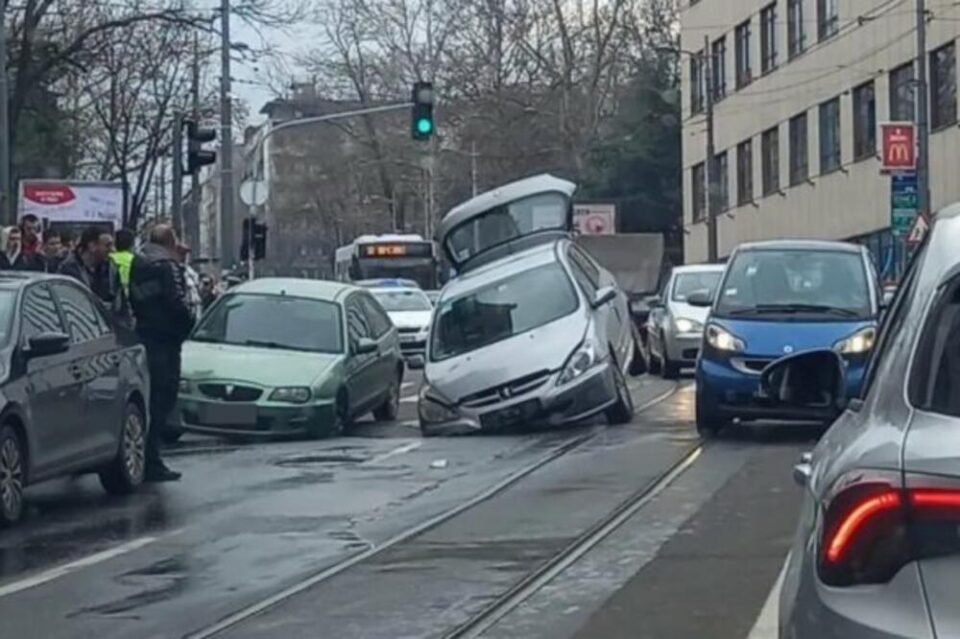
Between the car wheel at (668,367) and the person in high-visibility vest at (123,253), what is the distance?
9835mm

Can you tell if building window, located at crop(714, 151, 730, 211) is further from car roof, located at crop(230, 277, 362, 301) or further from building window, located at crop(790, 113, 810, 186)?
car roof, located at crop(230, 277, 362, 301)

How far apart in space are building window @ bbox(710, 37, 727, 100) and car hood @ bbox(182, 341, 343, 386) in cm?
4615

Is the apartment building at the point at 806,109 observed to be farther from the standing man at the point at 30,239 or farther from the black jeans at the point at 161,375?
the black jeans at the point at 161,375

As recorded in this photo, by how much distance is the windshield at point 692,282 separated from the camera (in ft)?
93.0

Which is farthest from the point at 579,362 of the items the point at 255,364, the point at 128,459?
the point at 128,459

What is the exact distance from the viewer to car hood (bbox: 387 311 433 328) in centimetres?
3691

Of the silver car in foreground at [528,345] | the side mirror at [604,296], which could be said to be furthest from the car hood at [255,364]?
the side mirror at [604,296]

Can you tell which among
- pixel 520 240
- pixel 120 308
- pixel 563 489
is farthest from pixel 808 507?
pixel 520 240

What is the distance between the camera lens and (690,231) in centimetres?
6788

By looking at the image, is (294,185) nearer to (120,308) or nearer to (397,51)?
(397,51)

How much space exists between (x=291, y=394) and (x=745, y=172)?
45.3 metres

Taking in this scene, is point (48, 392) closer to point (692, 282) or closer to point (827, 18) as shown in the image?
point (692, 282)

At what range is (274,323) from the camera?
20359 millimetres

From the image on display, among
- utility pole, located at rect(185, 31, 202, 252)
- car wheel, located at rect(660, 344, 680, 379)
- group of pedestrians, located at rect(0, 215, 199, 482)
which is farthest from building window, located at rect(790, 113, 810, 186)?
group of pedestrians, located at rect(0, 215, 199, 482)
